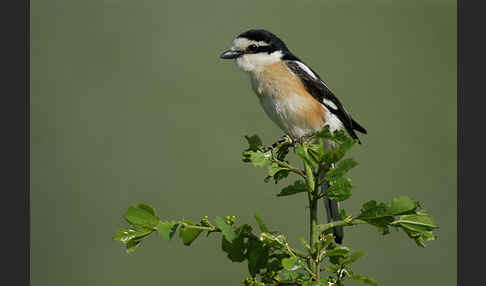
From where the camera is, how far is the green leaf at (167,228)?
1320 mm

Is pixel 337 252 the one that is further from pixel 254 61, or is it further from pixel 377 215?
pixel 254 61

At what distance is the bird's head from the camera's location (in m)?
2.57

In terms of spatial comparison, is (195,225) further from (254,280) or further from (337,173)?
(337,173)

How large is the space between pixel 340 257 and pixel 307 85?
153 centimetres

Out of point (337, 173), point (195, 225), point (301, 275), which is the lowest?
point (301, 275)

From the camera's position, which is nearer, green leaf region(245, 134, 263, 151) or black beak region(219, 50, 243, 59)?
green leaf region(245, 134, 263, 151)

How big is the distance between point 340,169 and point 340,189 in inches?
2.2


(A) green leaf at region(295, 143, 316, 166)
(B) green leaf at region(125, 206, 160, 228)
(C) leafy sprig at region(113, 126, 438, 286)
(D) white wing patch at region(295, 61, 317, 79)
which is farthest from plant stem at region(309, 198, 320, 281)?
(D) white wing patch at region(295, 61, 317, 79)

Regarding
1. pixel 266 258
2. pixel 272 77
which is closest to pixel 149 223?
pixel 266 258

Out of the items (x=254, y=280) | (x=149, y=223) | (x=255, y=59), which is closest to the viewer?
(x=254, y=280)

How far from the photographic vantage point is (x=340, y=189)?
1.28m

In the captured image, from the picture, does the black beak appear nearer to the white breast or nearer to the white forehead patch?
the white forehead patch

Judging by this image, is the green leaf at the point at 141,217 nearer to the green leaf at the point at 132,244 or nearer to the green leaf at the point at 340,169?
the green leaf at the point at 132,244

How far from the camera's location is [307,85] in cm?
268
